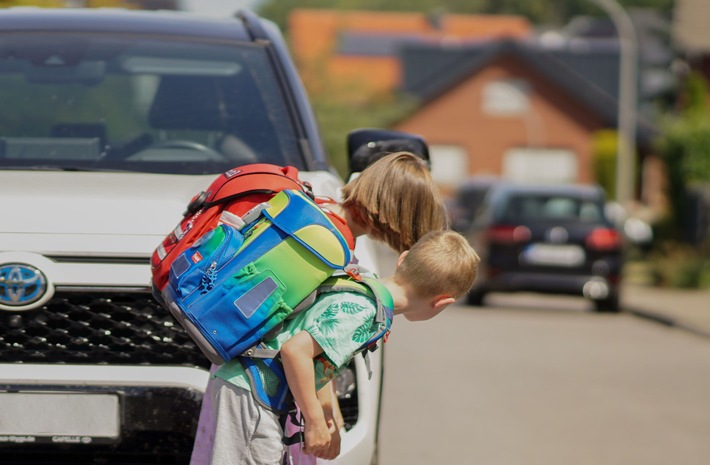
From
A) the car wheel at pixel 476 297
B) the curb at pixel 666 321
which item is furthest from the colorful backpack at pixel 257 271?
the car wheel at pixel 476 297

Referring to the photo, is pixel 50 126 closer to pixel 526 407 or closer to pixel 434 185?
pixel 434 185

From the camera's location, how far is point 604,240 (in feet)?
58.7

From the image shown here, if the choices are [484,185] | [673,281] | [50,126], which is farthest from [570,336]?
[484,185]

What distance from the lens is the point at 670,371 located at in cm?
1180

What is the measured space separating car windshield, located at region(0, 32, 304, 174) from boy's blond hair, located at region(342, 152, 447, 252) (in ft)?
4.20

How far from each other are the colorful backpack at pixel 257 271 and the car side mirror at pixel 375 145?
1.14 meters

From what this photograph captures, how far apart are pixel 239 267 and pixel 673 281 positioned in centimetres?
1965

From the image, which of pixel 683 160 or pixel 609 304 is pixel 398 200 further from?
pixel 683 160

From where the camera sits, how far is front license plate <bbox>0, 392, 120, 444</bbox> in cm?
389

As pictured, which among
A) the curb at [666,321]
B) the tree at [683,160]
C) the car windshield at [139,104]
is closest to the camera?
the car windshield at [139,104]

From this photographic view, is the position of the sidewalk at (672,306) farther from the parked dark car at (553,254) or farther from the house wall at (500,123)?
the house wall at (500,123)

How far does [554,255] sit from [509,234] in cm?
60

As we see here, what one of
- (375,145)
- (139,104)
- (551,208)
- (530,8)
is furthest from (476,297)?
(530,8)

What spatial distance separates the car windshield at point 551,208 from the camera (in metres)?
18.2
